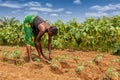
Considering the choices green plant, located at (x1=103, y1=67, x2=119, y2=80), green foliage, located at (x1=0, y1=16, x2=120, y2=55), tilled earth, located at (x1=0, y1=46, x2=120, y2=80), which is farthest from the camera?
green foliage, located at (x1=0, y1=16, x2=120, y2=55)

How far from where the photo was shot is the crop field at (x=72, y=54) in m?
6.32

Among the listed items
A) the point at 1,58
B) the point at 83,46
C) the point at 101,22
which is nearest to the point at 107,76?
the point at 1,58

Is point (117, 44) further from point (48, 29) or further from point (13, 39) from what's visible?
point (13, 39)

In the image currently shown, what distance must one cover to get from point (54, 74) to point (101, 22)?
13.8 ft

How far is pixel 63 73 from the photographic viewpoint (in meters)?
6.57

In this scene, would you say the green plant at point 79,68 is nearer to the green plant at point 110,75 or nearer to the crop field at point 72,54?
the crop field at point 72,54

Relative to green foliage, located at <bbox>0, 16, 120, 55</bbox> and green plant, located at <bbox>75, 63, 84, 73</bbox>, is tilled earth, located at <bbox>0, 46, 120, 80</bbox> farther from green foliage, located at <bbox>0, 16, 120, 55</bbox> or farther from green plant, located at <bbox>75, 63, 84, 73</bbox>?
green foliage, located at <bbox>0, 16, 120, 55</bbox>

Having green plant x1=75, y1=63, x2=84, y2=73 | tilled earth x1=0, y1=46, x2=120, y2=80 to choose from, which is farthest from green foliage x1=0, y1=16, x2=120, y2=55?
green plant x1=75, y1=63, x2=84, y2=73

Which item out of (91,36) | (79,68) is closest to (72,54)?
(91,36)

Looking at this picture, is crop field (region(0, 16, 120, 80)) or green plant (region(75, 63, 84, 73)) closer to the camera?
crop field (region(0, 16, 120, 80))

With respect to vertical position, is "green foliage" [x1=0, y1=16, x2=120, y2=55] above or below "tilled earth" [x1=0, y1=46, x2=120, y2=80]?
above

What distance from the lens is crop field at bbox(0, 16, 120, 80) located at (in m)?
6.32

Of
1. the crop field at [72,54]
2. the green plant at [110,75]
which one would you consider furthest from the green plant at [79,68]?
the green plant at [110,75]

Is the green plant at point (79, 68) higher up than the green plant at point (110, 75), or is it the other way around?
the green plant at point (79, 68)
